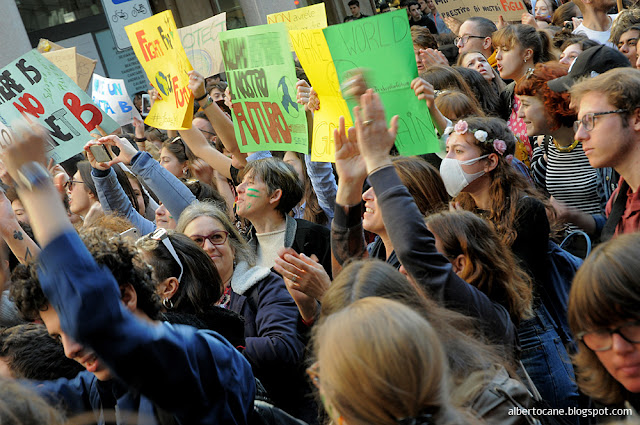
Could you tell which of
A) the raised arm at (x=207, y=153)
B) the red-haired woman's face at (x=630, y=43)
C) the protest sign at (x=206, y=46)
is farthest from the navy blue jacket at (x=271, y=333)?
the red-haired woman's face at (x=630, y=43)

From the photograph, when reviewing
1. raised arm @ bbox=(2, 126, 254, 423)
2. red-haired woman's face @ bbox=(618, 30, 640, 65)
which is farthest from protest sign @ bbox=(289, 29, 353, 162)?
red-haired woman's face @ bbox=(618, 30, 640, 65)

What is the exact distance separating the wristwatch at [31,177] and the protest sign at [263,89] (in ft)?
8.30

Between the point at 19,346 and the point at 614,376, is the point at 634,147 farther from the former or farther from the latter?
the point at 19,346

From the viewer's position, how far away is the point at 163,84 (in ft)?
16.4

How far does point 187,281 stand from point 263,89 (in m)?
1.77

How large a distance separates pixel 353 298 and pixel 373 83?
174 centimetres

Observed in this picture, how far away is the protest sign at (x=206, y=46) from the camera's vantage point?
18.2 feet

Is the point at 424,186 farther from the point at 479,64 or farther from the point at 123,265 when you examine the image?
the point at 479,64

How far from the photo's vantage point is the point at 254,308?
314 cm

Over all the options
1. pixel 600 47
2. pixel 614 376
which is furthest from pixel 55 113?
pixel 614 376

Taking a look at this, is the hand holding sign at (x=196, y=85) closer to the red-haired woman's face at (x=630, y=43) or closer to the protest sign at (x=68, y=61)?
the protest sign at (x=68, y=61)

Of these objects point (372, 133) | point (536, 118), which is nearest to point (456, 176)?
point (536, 118)

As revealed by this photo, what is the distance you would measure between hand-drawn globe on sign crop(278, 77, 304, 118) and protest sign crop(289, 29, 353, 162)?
0.29 meters

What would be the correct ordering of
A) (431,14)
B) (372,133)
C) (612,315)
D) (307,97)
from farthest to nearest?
(431,14) → (307,97) → (372,133) → (612,315)
